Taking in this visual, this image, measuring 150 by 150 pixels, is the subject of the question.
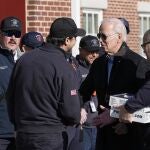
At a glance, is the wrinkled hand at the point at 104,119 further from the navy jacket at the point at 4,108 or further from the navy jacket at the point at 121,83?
the navy jacket at the point at 4,108

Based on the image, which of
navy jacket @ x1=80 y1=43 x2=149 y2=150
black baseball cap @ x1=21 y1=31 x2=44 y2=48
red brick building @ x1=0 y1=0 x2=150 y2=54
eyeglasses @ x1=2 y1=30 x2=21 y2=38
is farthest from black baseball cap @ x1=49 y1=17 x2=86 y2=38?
red brick building @ x1=0 y1=0 x2=150 y2=54

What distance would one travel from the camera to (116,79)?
5.74m

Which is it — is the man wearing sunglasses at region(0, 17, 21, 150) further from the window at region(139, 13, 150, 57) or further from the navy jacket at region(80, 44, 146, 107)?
the window at region(139, 13, 150, 57)

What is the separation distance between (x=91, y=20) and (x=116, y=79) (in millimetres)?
7616

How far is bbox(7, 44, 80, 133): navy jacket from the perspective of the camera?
5266mm

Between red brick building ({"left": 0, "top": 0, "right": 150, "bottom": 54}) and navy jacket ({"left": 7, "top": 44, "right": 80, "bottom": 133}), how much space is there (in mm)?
4903

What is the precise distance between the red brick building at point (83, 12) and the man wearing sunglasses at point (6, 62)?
3463 mm

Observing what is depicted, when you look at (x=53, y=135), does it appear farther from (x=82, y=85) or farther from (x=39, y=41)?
(x=39, y=41)

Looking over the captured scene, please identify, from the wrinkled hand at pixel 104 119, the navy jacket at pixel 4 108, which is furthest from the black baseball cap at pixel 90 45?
the wrinkled hand at pixel 104 119

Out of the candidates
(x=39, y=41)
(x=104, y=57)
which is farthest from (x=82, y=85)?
(x=39, y=41)

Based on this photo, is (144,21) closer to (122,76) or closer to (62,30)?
(122,76)

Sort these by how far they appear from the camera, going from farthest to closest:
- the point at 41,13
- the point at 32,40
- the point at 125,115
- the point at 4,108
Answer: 1. the point at 41,13
2. the point at 32,40
3. the point at 4,108
4. the point at 125,115

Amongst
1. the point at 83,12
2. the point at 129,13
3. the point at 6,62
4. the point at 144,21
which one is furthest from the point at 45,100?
the point at 144,21

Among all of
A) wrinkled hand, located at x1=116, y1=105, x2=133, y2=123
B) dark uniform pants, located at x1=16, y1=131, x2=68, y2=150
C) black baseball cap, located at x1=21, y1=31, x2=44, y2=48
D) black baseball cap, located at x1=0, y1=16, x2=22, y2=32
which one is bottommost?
dark uniform pants, located at x1=16, y1=131, x2=68, y2=150
